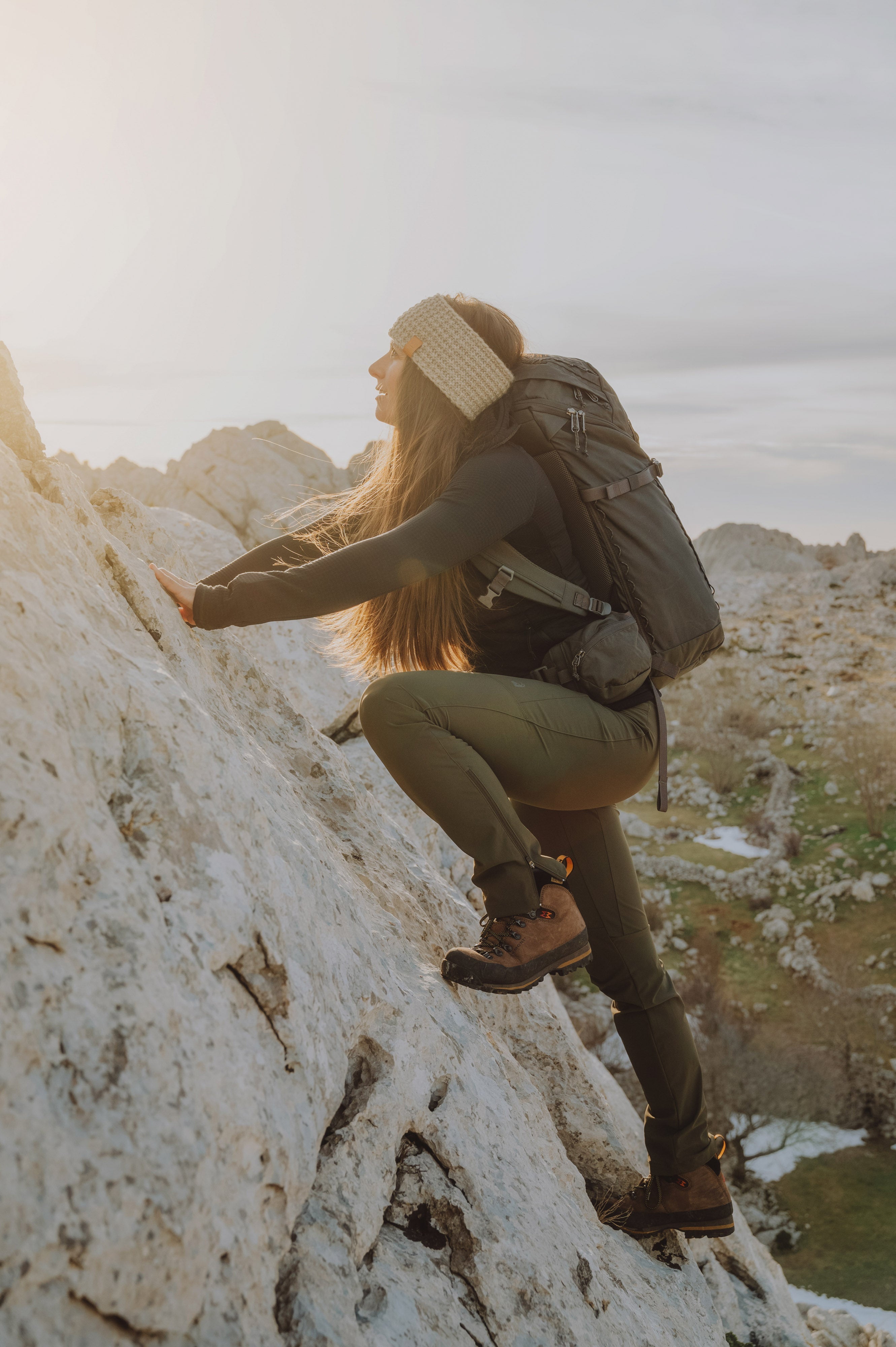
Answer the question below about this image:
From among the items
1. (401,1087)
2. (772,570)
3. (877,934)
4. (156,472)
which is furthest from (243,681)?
(772,570)

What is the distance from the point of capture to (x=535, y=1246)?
2.89 m

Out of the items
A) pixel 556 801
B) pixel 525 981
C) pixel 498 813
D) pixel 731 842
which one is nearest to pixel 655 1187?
pixel 525 981

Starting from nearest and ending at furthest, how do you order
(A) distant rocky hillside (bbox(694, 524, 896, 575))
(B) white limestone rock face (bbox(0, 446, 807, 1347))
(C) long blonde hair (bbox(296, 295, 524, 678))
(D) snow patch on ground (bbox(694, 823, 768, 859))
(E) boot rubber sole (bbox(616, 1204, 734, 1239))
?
(B) white limestone rock face (bbox(0, 446, 807, 1347)) → (C) long blonde hair (bbox(296, 295, 524, 678)) → (E) boot rubber sole (bbox(616, 1204, 734, 1239)) → (D) snow patch on ground (bbox(694, 823, 768, 859)) → (A) distant rocky hillside (bbox(694, 524, 896, 575))

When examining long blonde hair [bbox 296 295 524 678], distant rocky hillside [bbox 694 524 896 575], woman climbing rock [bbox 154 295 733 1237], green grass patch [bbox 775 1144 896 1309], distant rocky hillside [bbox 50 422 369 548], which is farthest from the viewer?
distant rocky hillside [bbox 694 524 896 575]

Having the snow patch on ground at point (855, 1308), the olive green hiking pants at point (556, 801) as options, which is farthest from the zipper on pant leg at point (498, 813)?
the snow patch on ground at point (855, 1308)

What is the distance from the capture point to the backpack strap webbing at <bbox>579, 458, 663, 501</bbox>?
320 centimetres

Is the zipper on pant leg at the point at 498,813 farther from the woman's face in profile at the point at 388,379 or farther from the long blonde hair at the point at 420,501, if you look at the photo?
the woman's face in profile at the point at 388,379

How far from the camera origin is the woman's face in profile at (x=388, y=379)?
3.39m

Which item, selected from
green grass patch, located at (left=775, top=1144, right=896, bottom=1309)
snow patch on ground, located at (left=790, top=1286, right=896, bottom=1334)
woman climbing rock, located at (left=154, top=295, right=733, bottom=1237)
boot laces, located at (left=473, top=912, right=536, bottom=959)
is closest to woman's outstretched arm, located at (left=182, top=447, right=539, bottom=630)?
woman climbing rock, located at (left=154, top=295, right=733, bottom=1237)

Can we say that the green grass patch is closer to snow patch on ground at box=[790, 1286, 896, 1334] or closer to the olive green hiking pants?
snow patch on ground at box=[790, 1286, 896, 1334]

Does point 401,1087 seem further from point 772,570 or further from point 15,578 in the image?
point 772,570

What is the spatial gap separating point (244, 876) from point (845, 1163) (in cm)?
2253

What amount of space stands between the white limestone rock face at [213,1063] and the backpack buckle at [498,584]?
3.23ft

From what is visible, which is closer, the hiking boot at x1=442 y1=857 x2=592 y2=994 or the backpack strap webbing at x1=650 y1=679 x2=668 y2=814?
the hiking boot at x1=442 y1=857 x2=592 y2=994
